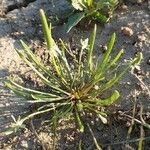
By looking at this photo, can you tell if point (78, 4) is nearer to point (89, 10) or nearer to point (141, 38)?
point (89, 10)

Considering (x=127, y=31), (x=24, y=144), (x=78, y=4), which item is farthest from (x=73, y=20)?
(x=24, y=144)

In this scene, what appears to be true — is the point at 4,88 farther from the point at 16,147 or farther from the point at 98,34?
the point at 98,34

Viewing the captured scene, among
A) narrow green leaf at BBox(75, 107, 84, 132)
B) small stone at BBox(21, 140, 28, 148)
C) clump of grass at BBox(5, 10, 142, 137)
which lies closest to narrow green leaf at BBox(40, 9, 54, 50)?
clump of grass at BBox(5, 10, 142, 137)

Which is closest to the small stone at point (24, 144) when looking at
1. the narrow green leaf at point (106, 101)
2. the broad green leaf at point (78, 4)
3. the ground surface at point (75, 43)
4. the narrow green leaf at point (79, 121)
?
the ground surface at point (75, 43)

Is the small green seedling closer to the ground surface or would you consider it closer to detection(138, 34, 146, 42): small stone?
the ground surface

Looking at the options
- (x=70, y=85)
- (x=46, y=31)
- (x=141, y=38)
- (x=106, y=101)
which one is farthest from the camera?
(x=141, y=38)
